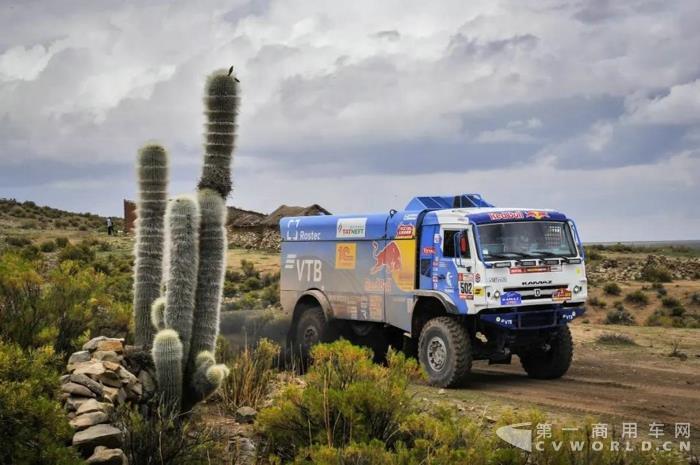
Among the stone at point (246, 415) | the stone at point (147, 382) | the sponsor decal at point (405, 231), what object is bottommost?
the stone at point (246, 415)

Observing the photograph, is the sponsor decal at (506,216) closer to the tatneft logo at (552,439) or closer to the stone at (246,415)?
the stone at (246,415)

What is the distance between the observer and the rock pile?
8.20 metres

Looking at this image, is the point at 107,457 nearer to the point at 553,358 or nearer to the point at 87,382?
the point at 87,382

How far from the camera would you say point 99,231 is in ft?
193

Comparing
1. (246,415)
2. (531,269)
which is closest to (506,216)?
(531,269)

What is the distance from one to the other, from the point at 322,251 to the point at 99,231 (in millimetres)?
44387

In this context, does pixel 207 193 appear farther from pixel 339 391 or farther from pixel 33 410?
pixel 33 410

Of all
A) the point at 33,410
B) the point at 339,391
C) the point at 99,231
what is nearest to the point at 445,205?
the point at 339,391

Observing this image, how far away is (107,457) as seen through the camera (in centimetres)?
793

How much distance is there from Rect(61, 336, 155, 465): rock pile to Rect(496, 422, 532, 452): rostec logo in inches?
144

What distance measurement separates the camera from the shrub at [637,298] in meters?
37.0

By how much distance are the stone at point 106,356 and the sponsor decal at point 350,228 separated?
22.6 ft

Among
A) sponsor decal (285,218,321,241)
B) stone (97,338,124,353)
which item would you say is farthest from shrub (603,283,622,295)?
stone (97,338,124,353)

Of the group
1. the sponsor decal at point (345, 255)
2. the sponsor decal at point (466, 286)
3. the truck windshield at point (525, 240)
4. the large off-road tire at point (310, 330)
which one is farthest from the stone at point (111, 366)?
the sponsor decal at point (345, 255)
